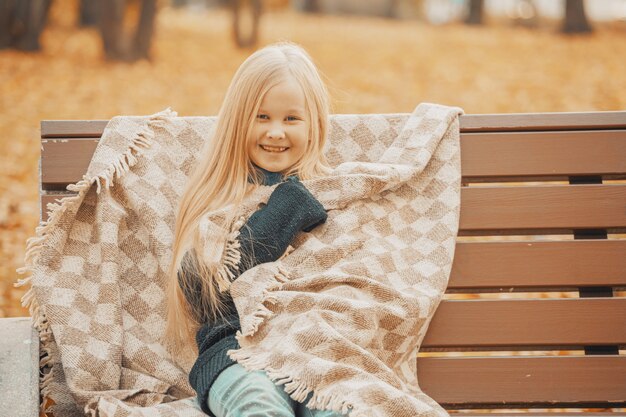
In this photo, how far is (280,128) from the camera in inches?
92.0

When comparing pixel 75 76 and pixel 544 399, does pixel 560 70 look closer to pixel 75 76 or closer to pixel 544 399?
pixel 75 76

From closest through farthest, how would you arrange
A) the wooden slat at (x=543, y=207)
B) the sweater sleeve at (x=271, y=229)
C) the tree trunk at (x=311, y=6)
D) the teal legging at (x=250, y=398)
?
the teal legging at (x=250, y=398), the sweater sleeve at (x=271, y=229), the wooden slat at (x=543, y=207), the tree trunk at (x=311, y=6)

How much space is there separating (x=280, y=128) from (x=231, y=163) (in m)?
0.18

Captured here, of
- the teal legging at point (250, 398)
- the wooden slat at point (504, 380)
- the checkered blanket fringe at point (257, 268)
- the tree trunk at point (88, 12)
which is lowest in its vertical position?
the wooden slat at point (504, 380)

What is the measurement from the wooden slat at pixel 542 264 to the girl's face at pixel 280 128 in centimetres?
61

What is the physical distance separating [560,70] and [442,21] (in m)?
1.44

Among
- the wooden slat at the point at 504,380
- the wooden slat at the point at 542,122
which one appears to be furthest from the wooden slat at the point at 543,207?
the wooden slat at the point at 504,380

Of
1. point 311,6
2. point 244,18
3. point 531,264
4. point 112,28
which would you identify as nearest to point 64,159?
point 531,264

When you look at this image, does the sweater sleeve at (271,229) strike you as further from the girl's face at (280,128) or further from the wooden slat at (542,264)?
the wooden slat at (542,264)

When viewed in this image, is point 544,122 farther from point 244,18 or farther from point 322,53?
point 244,18

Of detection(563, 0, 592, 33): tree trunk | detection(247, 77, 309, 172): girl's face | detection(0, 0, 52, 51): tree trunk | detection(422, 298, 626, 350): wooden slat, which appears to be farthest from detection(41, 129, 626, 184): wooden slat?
detection(563, 0, 592, 33): tree trunk

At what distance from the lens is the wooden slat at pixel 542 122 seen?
261 cm

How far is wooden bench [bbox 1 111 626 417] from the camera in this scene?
245cm

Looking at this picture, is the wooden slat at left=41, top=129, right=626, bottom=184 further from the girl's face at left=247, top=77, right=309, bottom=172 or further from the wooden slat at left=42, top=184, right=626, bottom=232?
the girl's face at left=247, top=77, right=309, bottom=172
